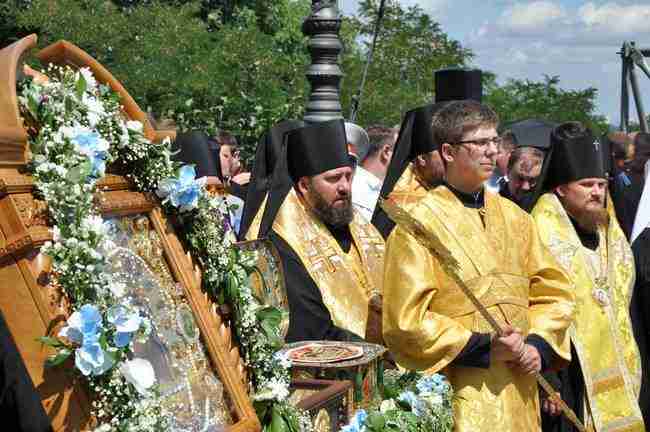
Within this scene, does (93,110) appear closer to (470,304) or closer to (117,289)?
(117,289)

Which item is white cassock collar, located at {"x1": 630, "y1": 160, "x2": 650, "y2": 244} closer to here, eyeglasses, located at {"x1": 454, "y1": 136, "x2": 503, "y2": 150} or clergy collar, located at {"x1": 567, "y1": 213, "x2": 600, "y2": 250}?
clergy collar, located at {"x1": 567, "y1": 213, "x2": 600, "y2": 250}

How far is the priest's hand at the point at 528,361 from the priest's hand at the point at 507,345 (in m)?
0.04

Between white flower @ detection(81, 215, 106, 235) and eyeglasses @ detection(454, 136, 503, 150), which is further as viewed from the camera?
eyeglasses @ detection(454, 136, 503, 150)

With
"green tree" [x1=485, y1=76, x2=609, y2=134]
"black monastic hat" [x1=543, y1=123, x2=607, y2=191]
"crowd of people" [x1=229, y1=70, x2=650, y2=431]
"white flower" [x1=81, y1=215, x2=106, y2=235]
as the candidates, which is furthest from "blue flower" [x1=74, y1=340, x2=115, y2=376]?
"green tree" [x1=485, y1=76, x2=609, y2=134]

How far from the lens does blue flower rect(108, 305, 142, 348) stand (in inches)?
114

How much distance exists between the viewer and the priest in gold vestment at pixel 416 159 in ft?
24.0

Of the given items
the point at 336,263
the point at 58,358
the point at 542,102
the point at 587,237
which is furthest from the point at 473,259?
the point at 542,102

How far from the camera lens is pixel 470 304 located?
5031 mm

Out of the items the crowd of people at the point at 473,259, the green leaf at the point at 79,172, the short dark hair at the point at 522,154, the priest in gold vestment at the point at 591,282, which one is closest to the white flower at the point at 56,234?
the green leaf at the point at 79,172

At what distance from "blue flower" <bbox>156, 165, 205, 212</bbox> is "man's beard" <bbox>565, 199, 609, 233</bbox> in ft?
11.8

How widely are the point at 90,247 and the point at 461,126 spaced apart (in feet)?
8.59

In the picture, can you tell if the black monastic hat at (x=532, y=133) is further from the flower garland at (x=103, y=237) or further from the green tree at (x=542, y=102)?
the green tree at (x=542, y=102)

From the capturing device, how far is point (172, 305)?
11.1ft

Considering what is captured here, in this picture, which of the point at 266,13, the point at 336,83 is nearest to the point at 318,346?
the point at 336,83
